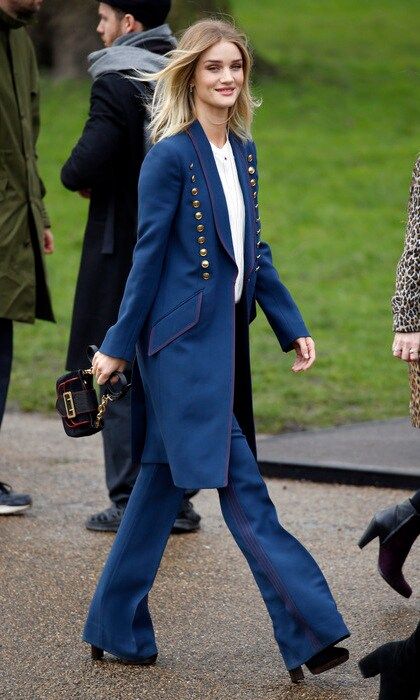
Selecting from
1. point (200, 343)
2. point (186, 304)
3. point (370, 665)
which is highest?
point (186, 304)

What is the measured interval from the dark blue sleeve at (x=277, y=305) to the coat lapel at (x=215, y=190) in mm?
223

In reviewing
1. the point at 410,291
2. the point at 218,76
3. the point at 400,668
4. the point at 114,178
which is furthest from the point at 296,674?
the point at 114,178

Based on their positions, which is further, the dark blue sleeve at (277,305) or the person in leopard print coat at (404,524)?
the dark blue sleeve at (277,305)

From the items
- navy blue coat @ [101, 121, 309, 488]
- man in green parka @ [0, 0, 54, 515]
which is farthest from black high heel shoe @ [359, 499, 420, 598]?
man in green parka @ [0, 0, 54, 515]

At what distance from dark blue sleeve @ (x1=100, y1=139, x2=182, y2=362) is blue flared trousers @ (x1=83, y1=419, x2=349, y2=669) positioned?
1.36ft

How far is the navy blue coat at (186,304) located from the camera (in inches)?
158

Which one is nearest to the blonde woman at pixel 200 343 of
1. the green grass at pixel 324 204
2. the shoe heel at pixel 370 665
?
the shoe heel at pixel 370 665

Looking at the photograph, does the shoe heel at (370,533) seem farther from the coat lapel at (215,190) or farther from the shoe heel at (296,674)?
the coat lapel at (215,190)

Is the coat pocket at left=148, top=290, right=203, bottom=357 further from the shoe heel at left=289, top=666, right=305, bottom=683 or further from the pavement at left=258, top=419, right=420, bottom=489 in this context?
the pavement at left=258, top=419, right=420, bottom=489

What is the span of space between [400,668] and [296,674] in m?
0.40

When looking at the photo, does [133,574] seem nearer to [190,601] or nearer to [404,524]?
[190,601]

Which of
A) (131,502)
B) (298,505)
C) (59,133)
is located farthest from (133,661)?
(59,133)

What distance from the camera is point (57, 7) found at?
17.2 m

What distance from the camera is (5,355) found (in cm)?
596
